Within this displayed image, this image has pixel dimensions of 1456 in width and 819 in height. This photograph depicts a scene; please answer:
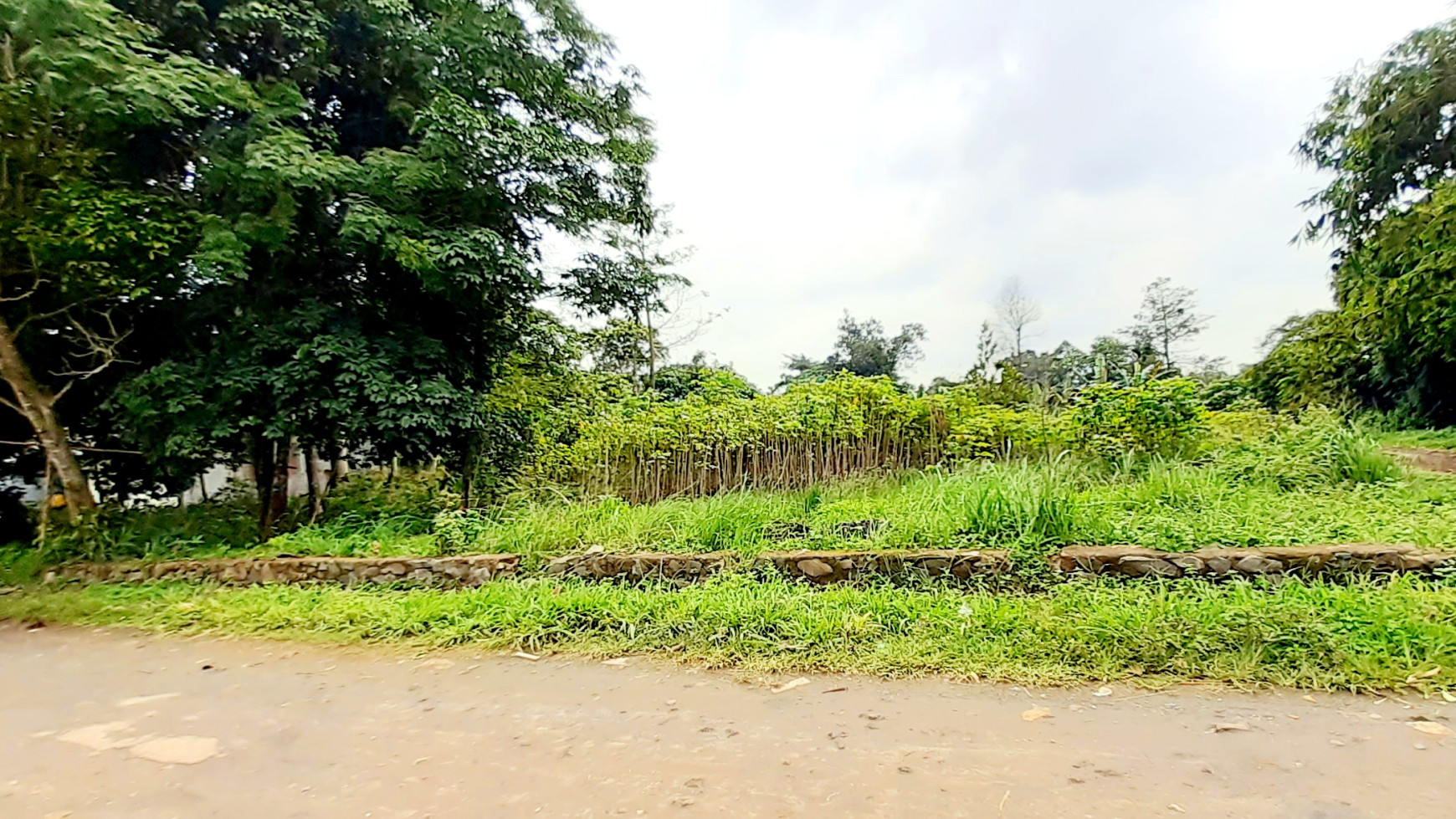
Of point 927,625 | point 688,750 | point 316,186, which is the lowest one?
point 688,750

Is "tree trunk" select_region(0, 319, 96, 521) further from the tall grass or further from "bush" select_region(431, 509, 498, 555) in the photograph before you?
the tall grass

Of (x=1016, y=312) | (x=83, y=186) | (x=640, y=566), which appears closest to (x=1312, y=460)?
(x=640, y=566)

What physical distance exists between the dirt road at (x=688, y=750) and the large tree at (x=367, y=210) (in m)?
2.42

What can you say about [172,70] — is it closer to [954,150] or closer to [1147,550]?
[1147,550]

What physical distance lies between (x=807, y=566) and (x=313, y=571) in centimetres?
319

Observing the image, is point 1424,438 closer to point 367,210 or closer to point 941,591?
point 941,591

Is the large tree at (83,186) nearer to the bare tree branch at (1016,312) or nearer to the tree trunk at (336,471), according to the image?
the tree trunk at (336,471)

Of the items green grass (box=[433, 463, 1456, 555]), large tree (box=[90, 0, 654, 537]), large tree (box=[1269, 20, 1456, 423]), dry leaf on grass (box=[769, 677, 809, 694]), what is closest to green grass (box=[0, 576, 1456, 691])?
dry leaf on grass (box=[769, 677, 809, 694])

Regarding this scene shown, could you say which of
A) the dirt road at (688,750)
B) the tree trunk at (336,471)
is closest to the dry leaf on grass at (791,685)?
the dirt road at (688,750)

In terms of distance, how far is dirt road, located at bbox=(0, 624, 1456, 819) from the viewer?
1744mm

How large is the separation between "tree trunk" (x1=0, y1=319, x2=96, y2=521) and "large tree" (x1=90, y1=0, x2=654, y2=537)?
Result: 0.68 m

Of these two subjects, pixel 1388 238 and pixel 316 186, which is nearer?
pixel 316 186

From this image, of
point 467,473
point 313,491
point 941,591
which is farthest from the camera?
point 313,491

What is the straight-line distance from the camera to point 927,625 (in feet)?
9.71
